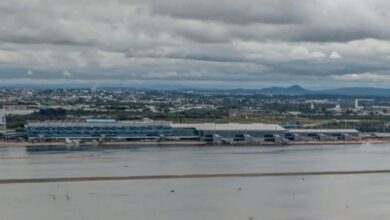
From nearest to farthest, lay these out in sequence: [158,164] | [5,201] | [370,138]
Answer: [5,201] < [158,164] < [370,138]

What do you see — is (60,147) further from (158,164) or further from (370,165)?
(370,165)

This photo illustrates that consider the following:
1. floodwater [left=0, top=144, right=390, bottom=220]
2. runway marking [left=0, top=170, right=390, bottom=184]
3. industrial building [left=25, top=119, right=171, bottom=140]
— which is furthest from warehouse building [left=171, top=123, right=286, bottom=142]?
runway marking [left=0, top=170, right=390, bottom=184]

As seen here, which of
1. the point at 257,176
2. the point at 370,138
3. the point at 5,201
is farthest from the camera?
the point at 370,138

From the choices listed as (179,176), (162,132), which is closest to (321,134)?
(162,132)

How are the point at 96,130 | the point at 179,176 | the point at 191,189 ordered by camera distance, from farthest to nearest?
the point at 96,130, the point at 179,176, the point at 191,189

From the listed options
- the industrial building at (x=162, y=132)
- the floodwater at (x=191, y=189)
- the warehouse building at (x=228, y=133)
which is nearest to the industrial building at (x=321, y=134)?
the industrial building at (x=162, y=132)

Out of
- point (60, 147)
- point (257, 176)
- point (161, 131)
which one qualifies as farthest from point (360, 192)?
point (161, 131)

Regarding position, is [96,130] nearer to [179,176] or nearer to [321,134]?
[321,134]

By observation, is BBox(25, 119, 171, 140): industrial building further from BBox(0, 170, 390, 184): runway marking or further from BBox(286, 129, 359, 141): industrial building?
BBox(0, 170, 390, 184): runway marking

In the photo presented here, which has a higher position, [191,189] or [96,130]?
[191,189]
